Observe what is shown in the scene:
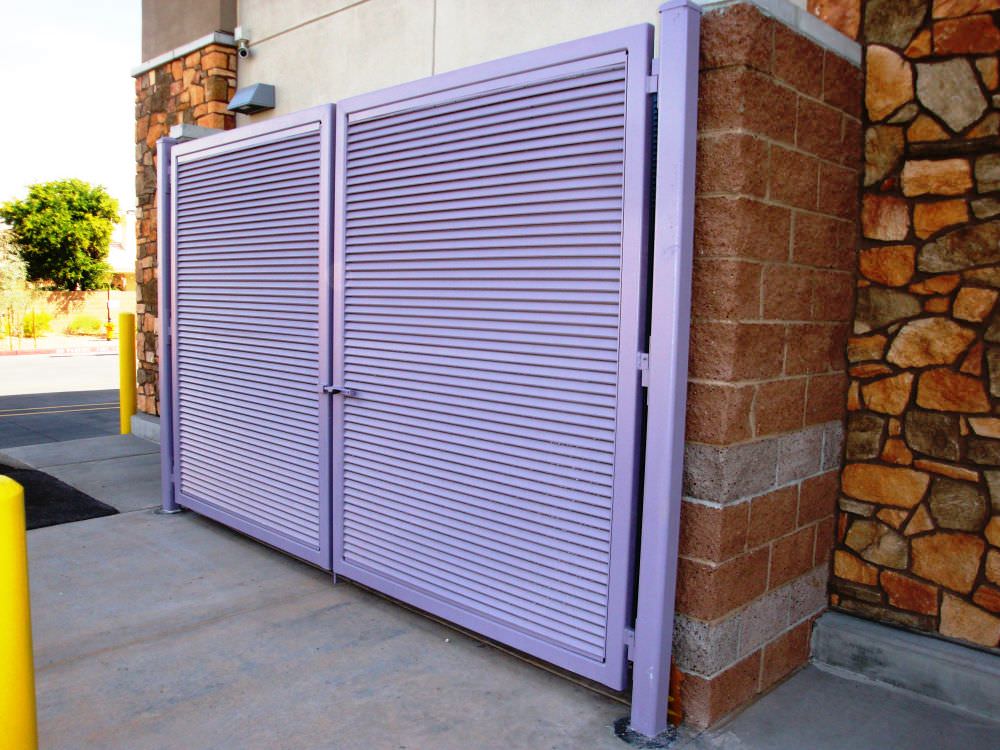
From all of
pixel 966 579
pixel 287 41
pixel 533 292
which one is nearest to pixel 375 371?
pixel 533 292

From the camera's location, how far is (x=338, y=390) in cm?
429

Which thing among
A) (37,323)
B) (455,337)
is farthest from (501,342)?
(37,323)

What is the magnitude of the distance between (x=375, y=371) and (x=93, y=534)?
8.39ft

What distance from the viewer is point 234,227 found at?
199 inches

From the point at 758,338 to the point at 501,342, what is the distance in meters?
1.08

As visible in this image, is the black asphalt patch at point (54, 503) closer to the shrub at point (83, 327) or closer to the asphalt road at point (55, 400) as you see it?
the asphalt road at point (55, 400)

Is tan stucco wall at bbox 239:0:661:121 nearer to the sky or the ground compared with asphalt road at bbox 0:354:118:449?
A: nearer to the sky

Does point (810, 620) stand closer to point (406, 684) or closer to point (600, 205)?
point (406, 684)

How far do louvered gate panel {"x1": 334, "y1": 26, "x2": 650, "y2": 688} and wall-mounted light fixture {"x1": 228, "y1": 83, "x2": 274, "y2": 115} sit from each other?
305cm

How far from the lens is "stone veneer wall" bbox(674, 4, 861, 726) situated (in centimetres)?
290

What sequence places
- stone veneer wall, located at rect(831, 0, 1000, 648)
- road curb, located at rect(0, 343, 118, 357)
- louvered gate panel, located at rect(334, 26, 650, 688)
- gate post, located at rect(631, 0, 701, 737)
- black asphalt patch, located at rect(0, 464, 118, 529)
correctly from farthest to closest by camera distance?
road curb, located at rect(0, 343, 118, 357)
black asphalt patch, located at rect(0, 464, 118, 529)
stone veneer wall, located at rect(831, 0, 1000, 648)
louvered gate panel, located at rect(334, 26, 650, 688)
gate post, located at rect(631, 0, 701, 737)

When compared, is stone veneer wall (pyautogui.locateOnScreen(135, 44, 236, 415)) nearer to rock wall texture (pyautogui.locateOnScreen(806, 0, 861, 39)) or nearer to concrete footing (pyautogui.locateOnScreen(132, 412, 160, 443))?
concrete footing (pyautogui.locateOnScreen(132, 412, 160, 443))

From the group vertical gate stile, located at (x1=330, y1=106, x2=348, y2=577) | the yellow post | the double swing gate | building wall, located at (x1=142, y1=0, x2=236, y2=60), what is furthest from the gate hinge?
the yellow post

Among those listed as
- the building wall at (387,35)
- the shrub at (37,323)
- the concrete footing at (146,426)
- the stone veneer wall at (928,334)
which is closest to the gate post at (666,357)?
the stone veneer wall at (928,334)
